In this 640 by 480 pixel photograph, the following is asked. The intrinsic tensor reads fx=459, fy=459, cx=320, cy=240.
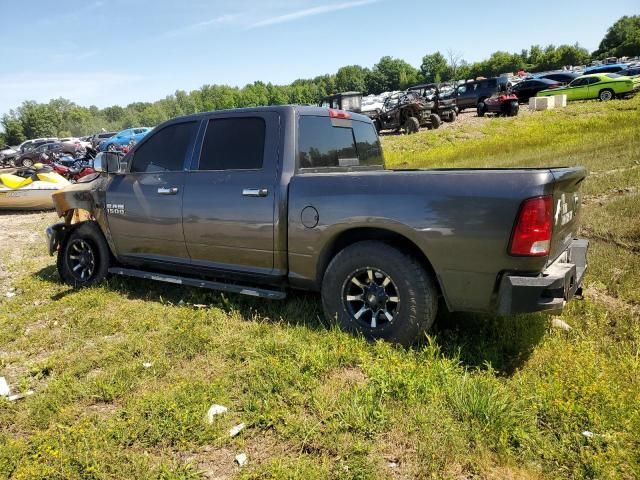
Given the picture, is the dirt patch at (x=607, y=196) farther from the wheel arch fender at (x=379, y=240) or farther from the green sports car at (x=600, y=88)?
the green sports car at (x=600, y=88)

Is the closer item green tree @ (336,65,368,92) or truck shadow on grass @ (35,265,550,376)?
truck shadow on grass @ (35,265,550,376)

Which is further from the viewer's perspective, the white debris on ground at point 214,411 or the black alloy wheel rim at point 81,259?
the black alloy wheel rim at point 81,259

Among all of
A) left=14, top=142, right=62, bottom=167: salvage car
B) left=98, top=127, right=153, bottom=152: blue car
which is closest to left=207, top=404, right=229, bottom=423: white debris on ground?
left=98, top=127, right=153, bottom=152: blue car

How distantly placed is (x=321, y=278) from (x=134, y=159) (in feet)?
8.30

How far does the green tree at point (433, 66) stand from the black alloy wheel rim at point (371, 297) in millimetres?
132700

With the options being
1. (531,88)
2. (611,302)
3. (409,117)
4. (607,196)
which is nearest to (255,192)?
(611,302)

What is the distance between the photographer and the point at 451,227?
9.87 ft

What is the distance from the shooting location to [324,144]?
4.18 metres

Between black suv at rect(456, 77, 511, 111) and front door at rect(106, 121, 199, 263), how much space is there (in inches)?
983

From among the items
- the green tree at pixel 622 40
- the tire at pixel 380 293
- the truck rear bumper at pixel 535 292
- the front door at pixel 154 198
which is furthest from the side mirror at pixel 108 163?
the green tree at pixel 622 40

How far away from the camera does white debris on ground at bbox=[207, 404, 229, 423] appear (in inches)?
108

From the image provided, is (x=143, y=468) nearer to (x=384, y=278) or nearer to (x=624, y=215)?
(x=384, y=278)

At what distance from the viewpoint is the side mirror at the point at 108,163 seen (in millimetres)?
4812

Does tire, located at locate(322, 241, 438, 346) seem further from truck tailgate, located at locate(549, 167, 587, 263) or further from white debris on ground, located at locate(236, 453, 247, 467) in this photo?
white debris on ground, located at locate(236, 453, 247, 467)
